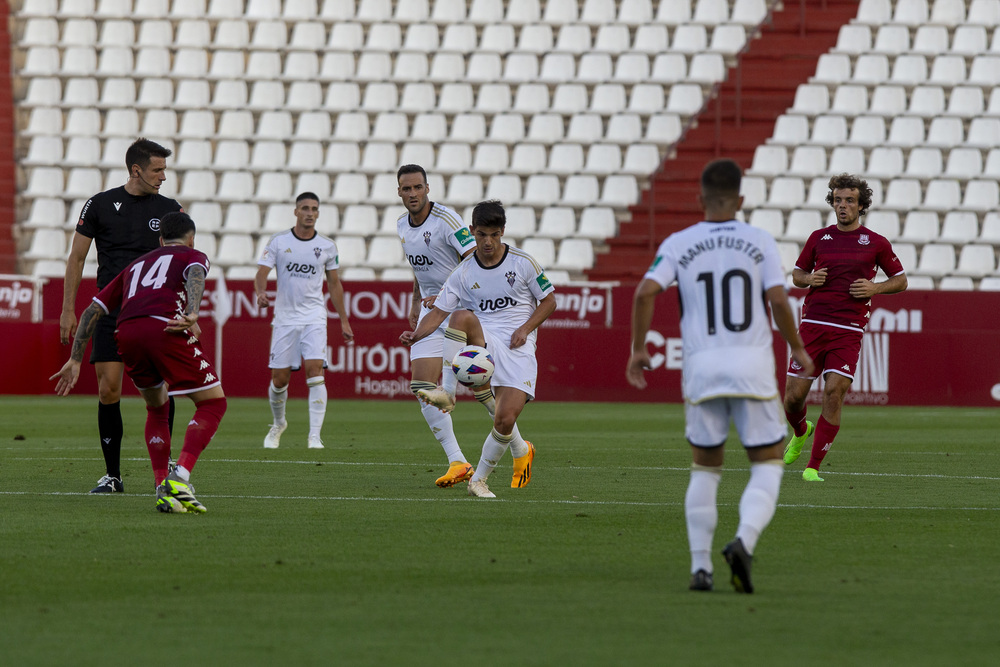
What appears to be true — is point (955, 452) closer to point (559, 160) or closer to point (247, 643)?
point (247, 643)

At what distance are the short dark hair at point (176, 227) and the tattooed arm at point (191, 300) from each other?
0.75ft

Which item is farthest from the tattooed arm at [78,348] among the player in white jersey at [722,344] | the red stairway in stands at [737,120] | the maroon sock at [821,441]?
the red stairway in stands at [737,120]

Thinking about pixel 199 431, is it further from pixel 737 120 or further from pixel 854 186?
pixel 737 120

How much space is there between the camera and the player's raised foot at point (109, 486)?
9555mm

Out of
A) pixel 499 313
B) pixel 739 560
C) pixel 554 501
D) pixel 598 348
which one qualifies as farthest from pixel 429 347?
pixel 598 348

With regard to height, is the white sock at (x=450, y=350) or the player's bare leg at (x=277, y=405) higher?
the white sock at (x=450, y=350)

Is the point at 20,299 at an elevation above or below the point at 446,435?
above

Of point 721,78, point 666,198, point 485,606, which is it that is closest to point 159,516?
point 485,606

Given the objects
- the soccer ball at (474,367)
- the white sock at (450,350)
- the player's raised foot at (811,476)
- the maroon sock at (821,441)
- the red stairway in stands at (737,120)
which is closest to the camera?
the soccer ball at (474,367)

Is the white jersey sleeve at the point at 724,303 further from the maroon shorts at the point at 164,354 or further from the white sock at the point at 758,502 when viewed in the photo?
the maroon shorts at the point at 164,354

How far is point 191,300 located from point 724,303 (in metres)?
3.67

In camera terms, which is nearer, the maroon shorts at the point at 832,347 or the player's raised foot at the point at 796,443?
the maroon shorts at the point at 832,347

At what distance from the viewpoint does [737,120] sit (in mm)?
26656

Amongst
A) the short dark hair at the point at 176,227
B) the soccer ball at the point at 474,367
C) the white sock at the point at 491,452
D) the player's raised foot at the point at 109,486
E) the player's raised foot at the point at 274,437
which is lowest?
the player's raised foot at the point at 109,486
